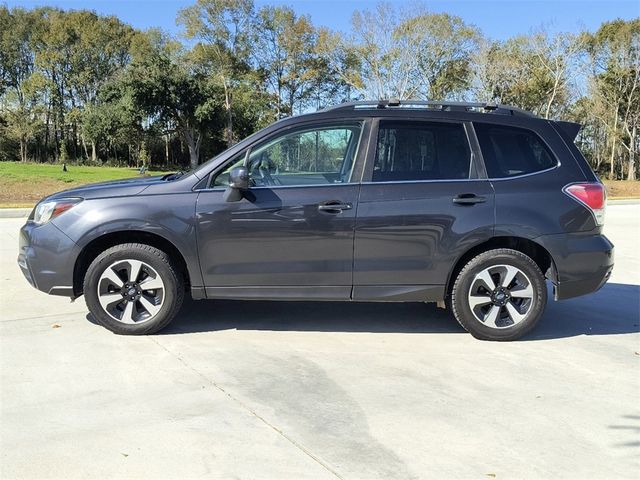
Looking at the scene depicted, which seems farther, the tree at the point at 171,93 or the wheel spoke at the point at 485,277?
the tree at the point at 171,93

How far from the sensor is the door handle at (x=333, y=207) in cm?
454

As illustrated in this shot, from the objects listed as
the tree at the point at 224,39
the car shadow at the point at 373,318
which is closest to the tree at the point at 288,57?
the tree at the point at 224,39

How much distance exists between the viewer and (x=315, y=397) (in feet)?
12.0

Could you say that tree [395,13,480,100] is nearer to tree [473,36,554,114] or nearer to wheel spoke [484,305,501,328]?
tree [473,36,554,114]

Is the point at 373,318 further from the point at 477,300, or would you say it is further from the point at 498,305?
the point at 498,305

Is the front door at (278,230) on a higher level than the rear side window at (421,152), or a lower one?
lower

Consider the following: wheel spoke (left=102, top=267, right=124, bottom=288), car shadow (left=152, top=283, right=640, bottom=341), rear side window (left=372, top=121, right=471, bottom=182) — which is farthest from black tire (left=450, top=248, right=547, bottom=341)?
wheel spoke (left=102, top=267, right=124, bottom=288)

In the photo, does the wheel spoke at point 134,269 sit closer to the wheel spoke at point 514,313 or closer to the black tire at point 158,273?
the black tire at point 158,273

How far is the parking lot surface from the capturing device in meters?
2.89

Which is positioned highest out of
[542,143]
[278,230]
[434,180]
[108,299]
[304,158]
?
[542,143]

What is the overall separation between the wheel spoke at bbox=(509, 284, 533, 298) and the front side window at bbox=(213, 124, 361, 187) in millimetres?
1695

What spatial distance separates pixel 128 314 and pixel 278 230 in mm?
1463

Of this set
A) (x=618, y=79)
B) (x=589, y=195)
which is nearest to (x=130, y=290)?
(x=589, y=195)

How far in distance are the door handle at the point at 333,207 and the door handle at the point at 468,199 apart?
90 centimetres
